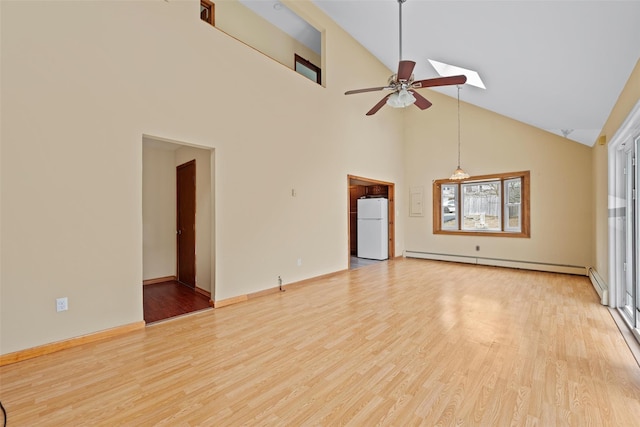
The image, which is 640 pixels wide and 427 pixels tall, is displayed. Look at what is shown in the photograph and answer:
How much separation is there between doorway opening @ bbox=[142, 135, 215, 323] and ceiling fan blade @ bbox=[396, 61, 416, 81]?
107 inches

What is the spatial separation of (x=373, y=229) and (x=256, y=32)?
4833 millimetres

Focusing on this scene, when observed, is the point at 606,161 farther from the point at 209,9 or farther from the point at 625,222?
the point at 209,9

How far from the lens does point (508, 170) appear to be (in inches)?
244

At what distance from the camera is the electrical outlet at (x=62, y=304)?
8.68 ft

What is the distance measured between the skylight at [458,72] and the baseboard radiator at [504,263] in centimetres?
370

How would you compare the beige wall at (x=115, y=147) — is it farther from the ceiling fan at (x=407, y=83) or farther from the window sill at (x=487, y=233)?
the window sill at (x=487, y=233)

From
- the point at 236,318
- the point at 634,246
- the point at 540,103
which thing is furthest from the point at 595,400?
the point at 540,103

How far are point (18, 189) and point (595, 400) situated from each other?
4.49 metres

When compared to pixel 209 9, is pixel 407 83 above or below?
below

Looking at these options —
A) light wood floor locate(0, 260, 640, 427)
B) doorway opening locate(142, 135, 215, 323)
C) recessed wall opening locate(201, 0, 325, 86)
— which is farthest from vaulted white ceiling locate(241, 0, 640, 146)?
doorway opening locate(142, 135, 215, 323)

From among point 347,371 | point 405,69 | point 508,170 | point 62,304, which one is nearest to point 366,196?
point 508,170

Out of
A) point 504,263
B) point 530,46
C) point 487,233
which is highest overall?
point 530,46

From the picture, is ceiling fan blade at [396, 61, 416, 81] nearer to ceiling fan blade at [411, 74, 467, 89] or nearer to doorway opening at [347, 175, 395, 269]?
ceiling fan blade at [411, 74, 467, 89]

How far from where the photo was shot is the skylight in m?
4.52
